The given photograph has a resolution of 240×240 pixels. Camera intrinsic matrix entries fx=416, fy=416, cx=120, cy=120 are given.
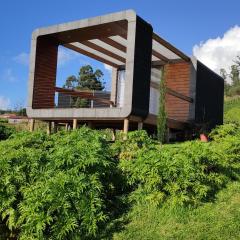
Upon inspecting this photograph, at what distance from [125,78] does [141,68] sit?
2.45ft

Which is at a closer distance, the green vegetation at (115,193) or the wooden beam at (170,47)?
the green vegetation at (115,193)

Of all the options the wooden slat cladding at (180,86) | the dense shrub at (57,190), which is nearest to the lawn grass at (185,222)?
the dense shrub at (57,190)

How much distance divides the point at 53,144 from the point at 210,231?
11.0ft

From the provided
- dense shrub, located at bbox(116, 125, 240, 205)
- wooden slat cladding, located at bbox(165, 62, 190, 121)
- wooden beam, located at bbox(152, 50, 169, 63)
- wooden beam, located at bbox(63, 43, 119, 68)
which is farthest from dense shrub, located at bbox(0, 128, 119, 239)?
wooden slat cladding, located at bbox(165, 62, 190, 121)

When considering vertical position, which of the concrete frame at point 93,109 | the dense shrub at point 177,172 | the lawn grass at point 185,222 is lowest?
the lawn grass at point 185,222

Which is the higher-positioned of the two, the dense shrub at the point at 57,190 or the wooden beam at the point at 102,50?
the wooden beam at the point at 102,50

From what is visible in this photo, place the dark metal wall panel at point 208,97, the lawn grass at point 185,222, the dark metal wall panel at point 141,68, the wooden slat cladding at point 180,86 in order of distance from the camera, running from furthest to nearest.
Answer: the dark metal wall panel at point 208,97 < the wooden slat cladding at point 180,86 < the dark metal wall panel at point 141,68 < the lawn grass at point 185,222

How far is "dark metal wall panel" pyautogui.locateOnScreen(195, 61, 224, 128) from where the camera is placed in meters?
18.1

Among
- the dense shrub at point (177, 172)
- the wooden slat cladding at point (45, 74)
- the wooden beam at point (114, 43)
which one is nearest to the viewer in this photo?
the dense shrub at point (177, 172)

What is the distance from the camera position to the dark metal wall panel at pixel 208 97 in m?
18.1

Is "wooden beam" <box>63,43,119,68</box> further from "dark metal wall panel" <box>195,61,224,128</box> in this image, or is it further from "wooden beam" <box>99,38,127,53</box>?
"dark metal wall panel" <box>195,61,224,128</box>

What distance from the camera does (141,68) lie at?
13.0 m

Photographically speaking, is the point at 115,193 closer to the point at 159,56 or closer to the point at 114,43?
the point at 114,43

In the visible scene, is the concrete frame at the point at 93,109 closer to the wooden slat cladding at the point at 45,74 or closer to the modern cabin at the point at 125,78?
the modern cabin at the point at 125,78
